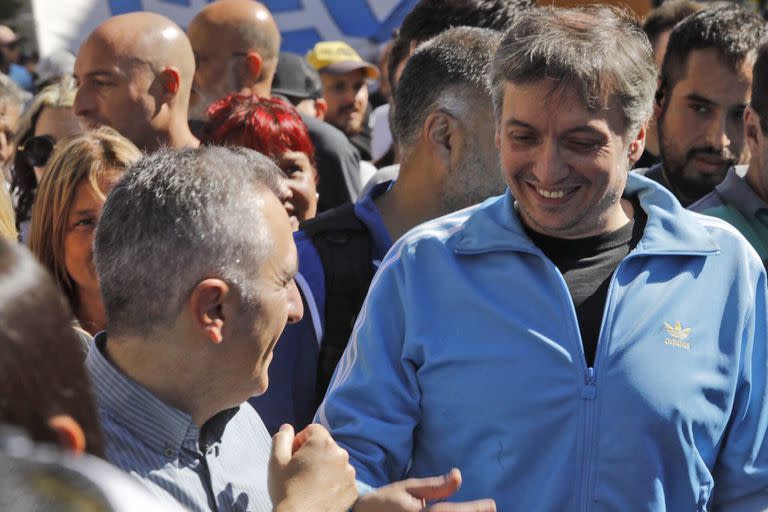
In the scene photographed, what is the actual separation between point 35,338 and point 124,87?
3817 millimetres

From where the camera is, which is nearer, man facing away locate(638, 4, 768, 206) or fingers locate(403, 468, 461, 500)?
fingers locate(403, 468, 461, 500)

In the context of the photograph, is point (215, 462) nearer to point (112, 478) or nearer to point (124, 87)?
point (112, 478)

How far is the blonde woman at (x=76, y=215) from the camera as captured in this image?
3326 mm

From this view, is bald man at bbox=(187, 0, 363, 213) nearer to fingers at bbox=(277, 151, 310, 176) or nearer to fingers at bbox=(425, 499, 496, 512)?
fingers at bbox=(277, 151, 310, 176)

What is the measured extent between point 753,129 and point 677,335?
1.07 meters

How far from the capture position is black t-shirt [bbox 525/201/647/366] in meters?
2.50

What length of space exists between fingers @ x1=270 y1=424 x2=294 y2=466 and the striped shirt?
5.0 inches

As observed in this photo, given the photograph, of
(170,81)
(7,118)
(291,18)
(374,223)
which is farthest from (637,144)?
(291,18)

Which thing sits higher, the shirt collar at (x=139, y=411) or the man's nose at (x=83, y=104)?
the shirt collar at (x=139, y=411)

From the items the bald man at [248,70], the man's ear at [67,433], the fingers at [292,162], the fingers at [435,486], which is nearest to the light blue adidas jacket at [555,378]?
the fingers at [435,486]

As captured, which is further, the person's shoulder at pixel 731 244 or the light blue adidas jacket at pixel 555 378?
the person's shoulder at pixel 731 244

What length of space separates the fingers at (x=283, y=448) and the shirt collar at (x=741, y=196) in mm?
1649

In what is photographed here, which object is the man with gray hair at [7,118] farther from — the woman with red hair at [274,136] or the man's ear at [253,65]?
the woman with red hair at [274,136]

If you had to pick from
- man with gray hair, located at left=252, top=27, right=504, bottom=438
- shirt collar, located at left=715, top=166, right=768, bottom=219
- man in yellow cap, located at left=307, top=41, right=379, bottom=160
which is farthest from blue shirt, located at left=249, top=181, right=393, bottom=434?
man in yellow cap, located at left=307, top=41, right=379, bottom=160
